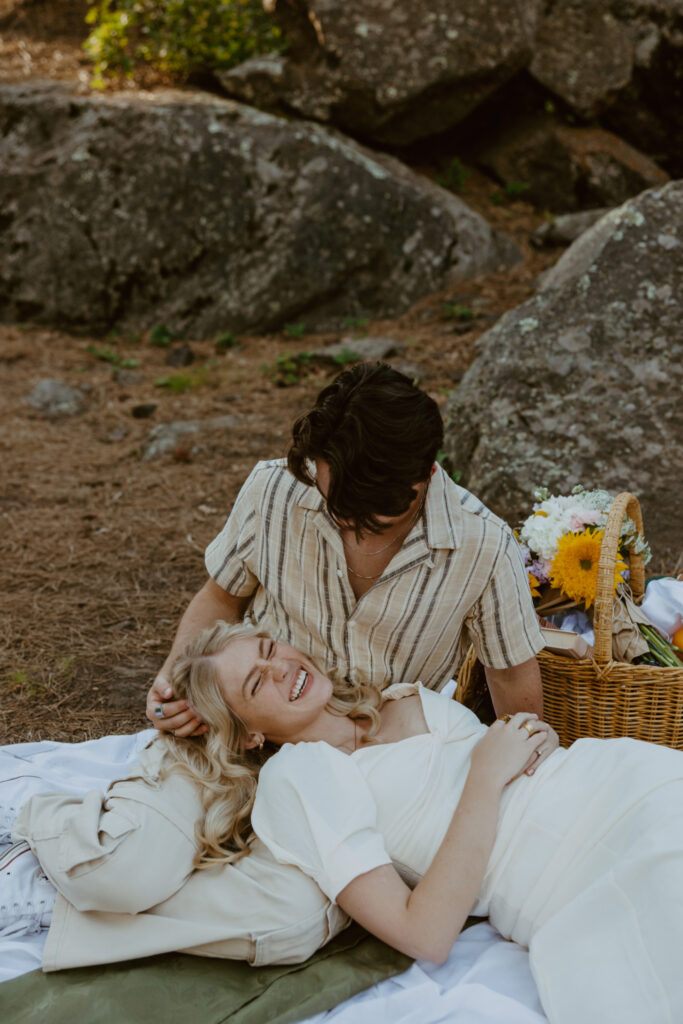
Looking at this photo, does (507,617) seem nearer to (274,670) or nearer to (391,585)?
(391,585)

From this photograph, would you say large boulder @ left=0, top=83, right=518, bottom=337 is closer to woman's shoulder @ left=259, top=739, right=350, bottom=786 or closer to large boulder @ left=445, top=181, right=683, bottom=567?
large boulder @ left=445, top=181, right=683, bottom=567

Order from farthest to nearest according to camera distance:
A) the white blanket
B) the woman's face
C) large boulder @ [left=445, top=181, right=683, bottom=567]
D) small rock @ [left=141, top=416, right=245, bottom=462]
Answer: small rock @ [left=141, top=416, right=245, bottom=462], large boulder @ [left=445, top=181, right=683, bottom=567], the woman's face, the white blanket

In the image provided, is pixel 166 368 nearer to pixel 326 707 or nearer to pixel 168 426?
pixel 168 426

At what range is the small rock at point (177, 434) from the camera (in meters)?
6.02

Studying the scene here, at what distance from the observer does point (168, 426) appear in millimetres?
6273

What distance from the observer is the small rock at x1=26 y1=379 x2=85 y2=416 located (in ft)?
22.1

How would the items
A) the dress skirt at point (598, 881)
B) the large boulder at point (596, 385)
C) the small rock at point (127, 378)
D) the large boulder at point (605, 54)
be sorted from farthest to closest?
the large boulder at point (605, 54)
the small rock at point (127, 378)
the large boulder at point (596, 385)
the dress skirt at point (598, 881)

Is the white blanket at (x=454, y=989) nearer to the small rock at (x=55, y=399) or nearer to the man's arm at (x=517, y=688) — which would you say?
the man's arm at (x=517, y=688)

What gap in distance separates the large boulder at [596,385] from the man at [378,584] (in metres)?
1.86

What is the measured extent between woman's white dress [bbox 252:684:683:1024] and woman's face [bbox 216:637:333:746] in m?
0.10

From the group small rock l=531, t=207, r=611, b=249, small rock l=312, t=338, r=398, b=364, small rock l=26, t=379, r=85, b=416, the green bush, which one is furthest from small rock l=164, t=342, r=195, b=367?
small rock l=531, t=207, r=611, b=249

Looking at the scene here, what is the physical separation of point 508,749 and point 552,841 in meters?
0.24

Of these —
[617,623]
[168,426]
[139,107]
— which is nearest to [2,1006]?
[617,623]

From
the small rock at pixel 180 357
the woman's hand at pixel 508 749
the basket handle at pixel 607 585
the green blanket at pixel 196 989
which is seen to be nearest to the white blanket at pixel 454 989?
the green blanket at pixel 196 989
